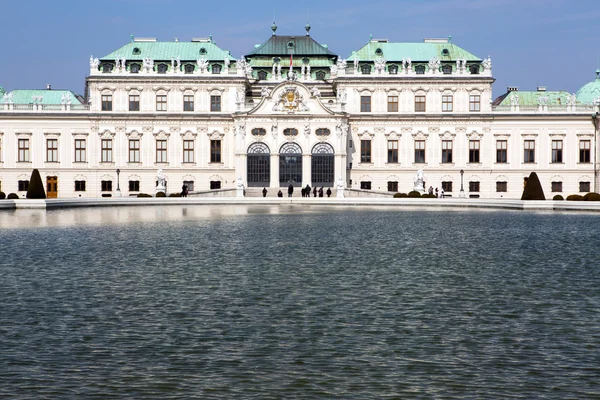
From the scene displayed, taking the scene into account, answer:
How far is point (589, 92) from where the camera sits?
302 feet

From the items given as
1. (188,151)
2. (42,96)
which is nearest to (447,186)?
(188,151)

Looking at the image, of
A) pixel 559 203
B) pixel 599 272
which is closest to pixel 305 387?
pixel 599 272

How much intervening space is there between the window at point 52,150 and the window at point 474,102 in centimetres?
4486

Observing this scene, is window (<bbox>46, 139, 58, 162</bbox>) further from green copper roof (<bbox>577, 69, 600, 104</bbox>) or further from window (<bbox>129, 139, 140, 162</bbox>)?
green copper roof (<bbox>577, 69, 600, 104</bbox>)

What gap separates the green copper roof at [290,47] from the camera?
92.1 m

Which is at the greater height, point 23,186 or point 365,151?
point 365,151

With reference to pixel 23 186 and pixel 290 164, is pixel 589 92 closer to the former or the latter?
pixel 290 164

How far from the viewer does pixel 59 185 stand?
86938 mm

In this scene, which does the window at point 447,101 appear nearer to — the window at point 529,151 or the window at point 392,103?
the window at point 392,103

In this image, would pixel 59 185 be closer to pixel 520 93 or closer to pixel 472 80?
pixel 472 80

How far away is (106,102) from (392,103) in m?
30.8

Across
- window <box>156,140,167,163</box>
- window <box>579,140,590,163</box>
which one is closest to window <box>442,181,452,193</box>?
window <box>579,140,590,163</box>

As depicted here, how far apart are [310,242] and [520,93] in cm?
6683

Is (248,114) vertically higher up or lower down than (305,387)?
higher up
